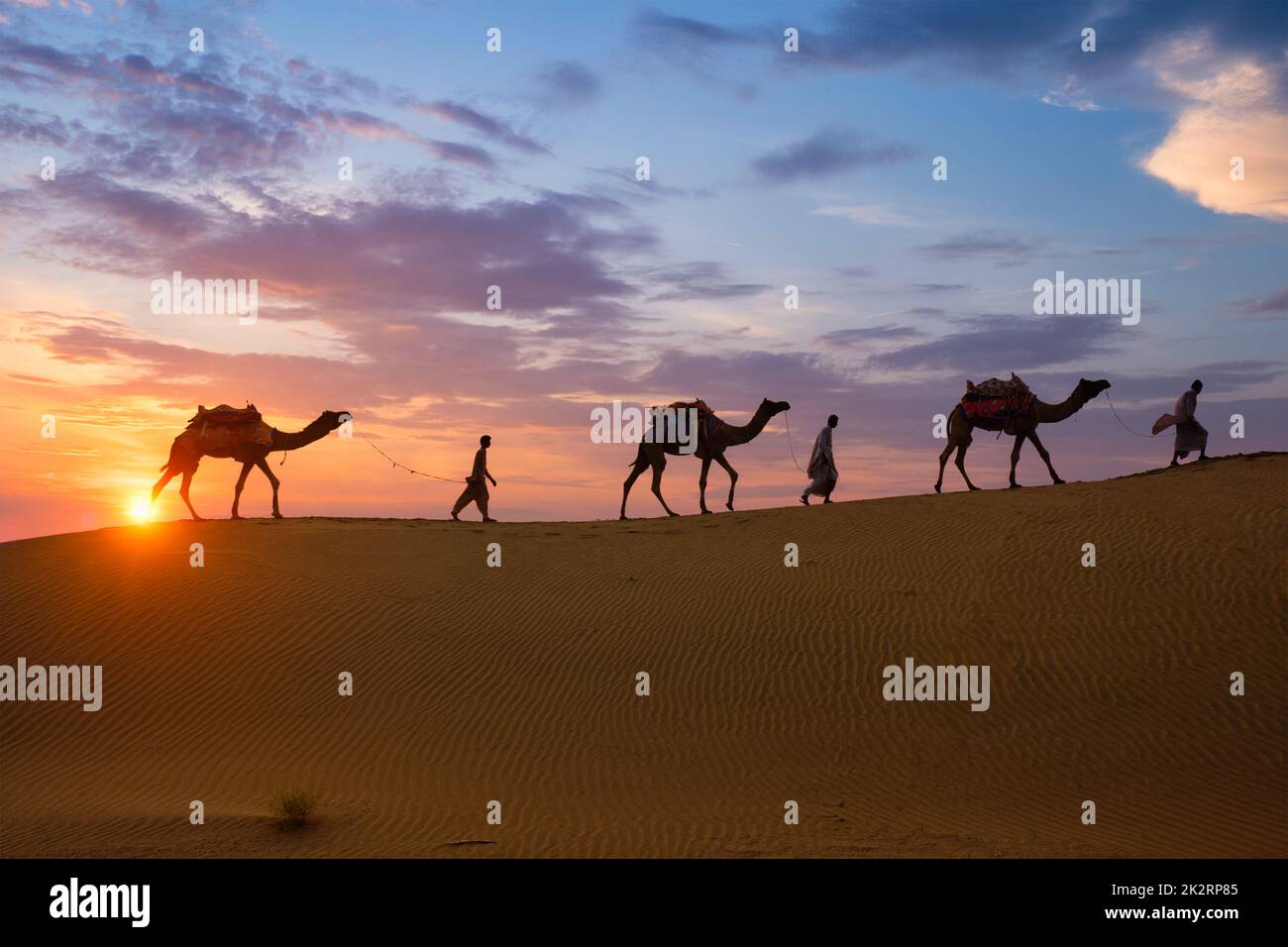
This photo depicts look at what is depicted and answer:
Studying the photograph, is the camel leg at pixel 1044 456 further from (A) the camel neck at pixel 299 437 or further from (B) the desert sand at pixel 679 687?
(A) the camel neck at pixel 299 437

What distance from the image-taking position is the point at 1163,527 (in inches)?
836

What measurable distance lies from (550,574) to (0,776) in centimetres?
990

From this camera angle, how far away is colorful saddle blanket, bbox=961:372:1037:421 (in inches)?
1012

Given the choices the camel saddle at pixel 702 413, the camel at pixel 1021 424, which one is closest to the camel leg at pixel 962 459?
the camel at pixel 1021 424

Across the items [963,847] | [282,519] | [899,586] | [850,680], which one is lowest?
[963,847]

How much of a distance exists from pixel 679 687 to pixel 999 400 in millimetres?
13226

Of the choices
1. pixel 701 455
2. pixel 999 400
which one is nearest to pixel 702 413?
pixel 701 455

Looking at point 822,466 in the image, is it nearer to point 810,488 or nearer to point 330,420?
point 810,488

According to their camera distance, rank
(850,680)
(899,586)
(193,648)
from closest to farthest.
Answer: (850,680)
(193,648)
(899,586)

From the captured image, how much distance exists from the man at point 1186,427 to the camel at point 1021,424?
1943 mm

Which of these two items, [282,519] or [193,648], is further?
[282,519]
